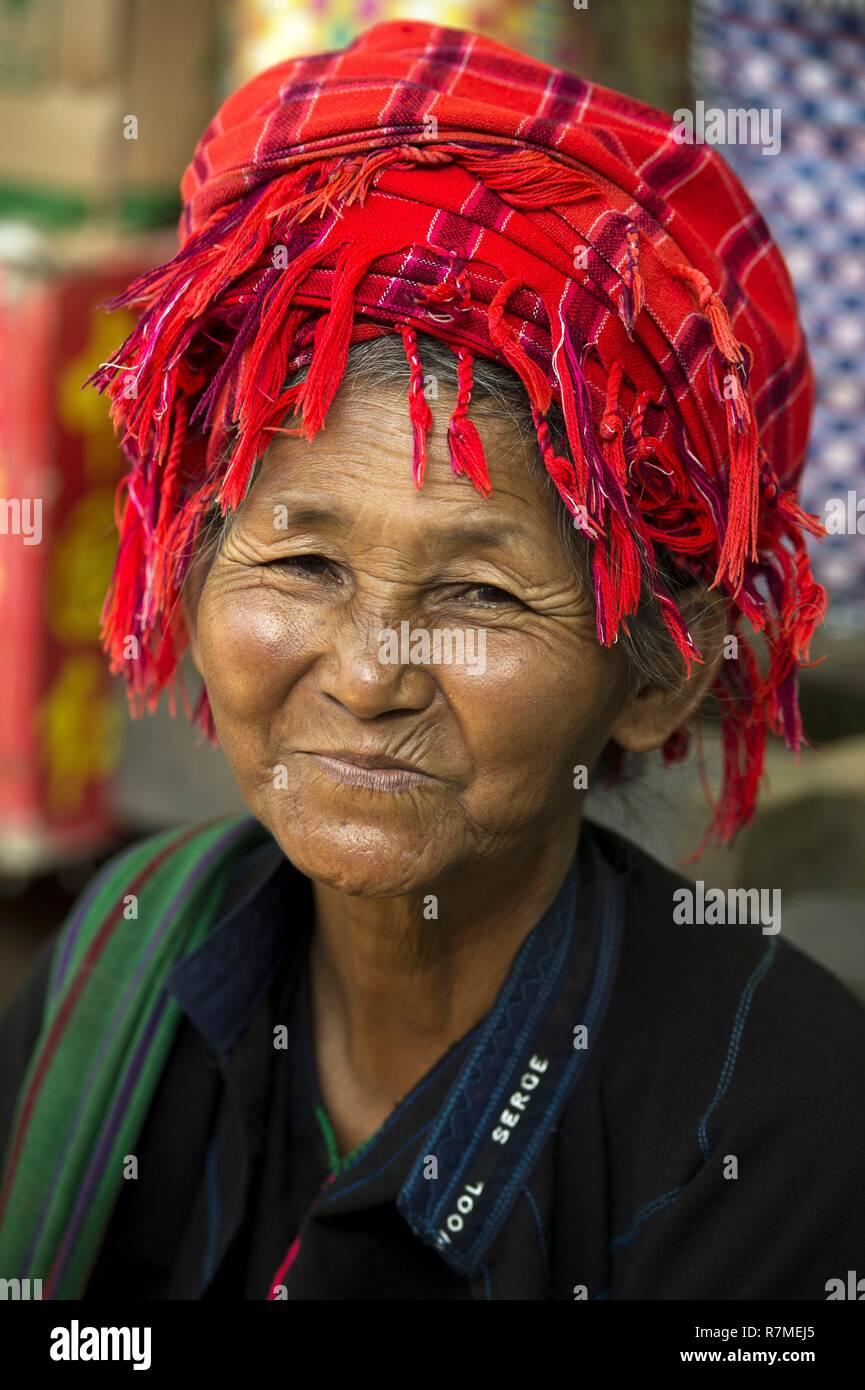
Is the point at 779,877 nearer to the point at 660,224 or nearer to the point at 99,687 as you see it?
the point at 660,224

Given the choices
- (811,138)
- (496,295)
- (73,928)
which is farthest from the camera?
(811,138)

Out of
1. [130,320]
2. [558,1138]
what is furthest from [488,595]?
[130,320]

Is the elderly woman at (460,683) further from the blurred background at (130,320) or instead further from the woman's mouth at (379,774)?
the blurred background at (130,320)

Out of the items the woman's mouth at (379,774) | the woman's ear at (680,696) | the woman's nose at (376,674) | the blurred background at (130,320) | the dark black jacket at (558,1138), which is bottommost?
the dark black jacket at (558,1138)

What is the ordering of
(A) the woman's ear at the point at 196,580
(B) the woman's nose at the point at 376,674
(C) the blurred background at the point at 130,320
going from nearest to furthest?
(B) the woman's nose at the point at 376,674 → (A) the woman's ear at the point at 196,580 → (C) the blurred background at the point at 130,320

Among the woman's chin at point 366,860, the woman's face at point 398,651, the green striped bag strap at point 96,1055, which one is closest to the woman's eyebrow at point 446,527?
the woman's face at point 398,651

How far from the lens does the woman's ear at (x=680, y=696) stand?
5.34 feet

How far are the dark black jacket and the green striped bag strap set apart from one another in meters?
0.05

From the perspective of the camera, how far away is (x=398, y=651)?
4.73 ft

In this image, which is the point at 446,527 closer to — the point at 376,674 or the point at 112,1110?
the point at 376,674

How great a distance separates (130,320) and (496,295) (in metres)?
2.57

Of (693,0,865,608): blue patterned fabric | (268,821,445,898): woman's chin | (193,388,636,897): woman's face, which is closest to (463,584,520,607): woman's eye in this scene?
(193,388,636,897): woman's face
